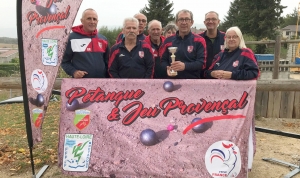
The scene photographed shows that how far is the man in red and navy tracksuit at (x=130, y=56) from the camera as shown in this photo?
12.0 ft

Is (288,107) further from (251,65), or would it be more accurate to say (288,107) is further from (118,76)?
(118,76)

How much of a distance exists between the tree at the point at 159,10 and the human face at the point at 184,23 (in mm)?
33400

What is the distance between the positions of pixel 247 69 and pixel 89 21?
1.90 meters

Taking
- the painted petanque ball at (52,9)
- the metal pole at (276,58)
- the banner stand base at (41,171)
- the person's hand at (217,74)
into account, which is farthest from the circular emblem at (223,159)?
the metal pole at (276,58)

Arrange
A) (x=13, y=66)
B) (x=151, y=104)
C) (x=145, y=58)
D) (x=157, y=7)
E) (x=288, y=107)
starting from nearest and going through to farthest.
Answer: (x=151, y=104)
(x=145, y=58)
(x=288, y=107)
(x=157, y=7)
(x=13, y=66)

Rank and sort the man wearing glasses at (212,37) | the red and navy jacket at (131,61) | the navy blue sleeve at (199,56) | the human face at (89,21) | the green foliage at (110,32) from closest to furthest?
Answer: the navy blue sleeve at (199,56)
the red and navy jacket at (131,61)
the human face at (89,21)
the man wearing glasses at (212,37)
the green foliage at (110,32)

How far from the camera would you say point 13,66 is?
5184cm

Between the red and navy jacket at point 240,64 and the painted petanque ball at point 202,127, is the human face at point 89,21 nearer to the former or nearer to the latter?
the red and navy jacket at point 240,64

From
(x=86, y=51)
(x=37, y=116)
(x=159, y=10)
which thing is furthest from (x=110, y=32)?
(x=37, y=116)

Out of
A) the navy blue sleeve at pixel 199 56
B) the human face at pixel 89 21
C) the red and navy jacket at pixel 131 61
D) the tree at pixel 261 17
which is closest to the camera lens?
the navy blue sleeve at pixel 199 56

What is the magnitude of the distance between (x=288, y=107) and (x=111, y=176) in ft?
14.8

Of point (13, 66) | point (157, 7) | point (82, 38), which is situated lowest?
point (13, 66)

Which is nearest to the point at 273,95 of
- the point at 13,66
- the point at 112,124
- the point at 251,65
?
the point at 251,65

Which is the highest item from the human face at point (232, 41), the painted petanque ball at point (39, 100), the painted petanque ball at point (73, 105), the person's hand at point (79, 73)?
the human face at point (232, 41)
